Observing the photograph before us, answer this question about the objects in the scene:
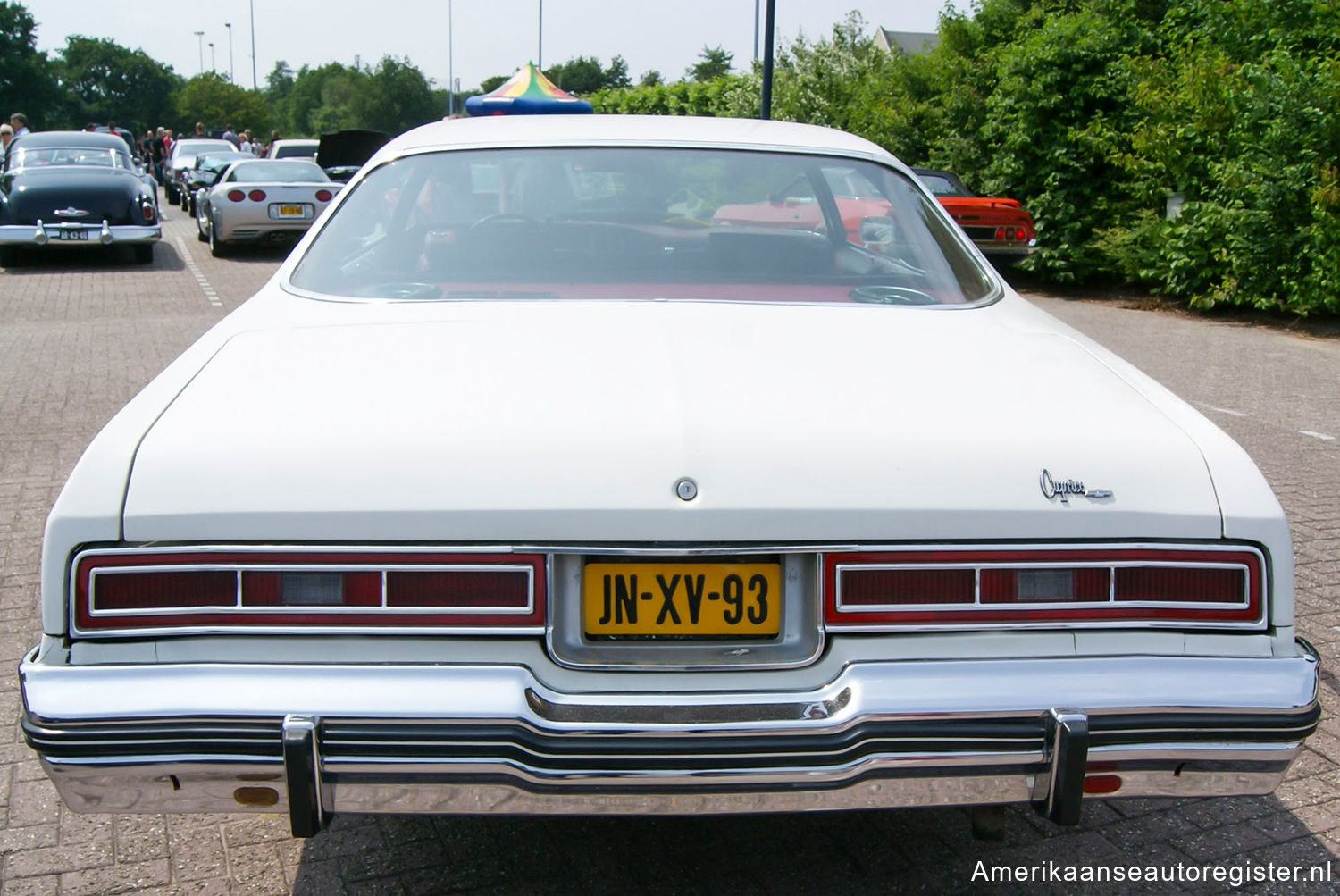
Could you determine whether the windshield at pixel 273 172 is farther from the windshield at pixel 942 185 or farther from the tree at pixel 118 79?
the tree at pixel 118 79

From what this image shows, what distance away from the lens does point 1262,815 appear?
305 centimetres

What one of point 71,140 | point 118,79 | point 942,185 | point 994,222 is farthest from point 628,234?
point 118,79

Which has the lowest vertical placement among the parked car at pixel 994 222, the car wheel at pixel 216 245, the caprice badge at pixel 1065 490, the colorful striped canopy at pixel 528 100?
the car wheel at pixel 216 245

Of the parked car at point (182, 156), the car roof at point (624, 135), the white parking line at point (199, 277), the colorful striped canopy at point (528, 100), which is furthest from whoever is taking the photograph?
the parked car at point (182, 156)

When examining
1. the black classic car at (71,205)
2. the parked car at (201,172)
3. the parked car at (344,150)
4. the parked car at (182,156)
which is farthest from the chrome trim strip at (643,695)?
the parked car at (182,156)

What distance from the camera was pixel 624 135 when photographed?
11.5 feet

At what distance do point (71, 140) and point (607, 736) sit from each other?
17.9 meters

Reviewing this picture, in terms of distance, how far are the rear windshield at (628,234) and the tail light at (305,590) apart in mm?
1023

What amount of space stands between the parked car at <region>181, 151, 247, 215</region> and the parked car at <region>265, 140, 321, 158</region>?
0.84 m

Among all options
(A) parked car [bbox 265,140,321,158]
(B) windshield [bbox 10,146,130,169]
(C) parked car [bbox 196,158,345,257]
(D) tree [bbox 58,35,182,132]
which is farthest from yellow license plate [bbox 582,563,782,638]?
(D) tree [bbox 58,35,182,132]

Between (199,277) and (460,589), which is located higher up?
(460,589)

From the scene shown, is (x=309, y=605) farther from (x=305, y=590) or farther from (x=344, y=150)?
(x=344, y=150)

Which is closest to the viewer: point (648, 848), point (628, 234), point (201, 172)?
point (648, 848)

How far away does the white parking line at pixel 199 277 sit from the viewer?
12922 millimetres
